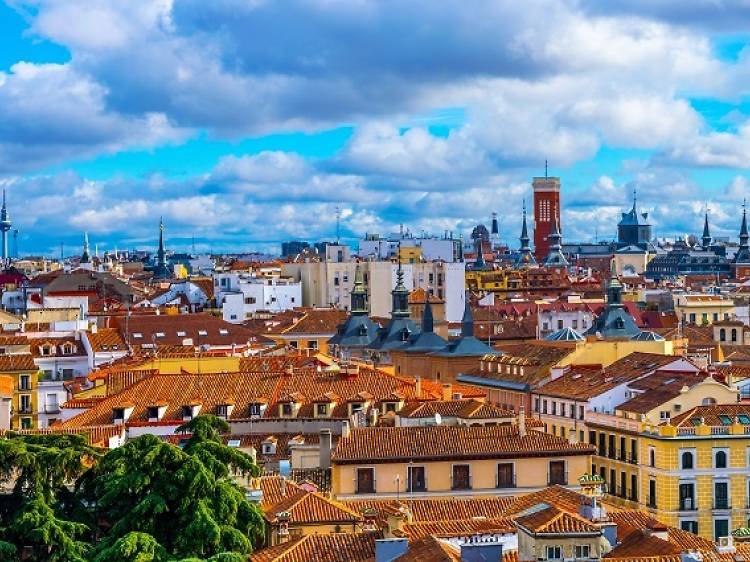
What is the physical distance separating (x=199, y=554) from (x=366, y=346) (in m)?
80.4

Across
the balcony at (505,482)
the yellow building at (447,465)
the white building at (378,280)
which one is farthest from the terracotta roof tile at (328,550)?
the white building at (378,280)

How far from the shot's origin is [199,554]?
36719mm

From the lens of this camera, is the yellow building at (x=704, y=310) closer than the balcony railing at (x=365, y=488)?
No

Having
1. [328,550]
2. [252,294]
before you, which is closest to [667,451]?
[328,550]

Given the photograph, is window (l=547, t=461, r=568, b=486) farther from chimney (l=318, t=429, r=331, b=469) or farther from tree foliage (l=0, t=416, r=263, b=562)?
tree foliage (l=0, t=416, r=263, b=562)

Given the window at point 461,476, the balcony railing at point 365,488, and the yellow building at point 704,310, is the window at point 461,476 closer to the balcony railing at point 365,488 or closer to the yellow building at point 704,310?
the balcony railing at point 365,488

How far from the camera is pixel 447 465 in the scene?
50094mm

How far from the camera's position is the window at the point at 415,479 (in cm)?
4978

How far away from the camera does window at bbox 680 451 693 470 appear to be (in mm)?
64688

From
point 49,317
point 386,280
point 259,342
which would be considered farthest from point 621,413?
point 386,280

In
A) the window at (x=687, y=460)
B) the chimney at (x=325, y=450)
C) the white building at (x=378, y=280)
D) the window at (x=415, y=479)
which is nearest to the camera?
the window at (x=415, y=479)

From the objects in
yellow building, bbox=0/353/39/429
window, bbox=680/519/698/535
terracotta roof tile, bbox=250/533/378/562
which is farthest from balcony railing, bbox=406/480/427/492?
yellow building, bbox=0/353/39/429

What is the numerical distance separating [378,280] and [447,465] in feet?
360

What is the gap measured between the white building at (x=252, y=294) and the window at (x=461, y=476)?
9617 centimetres
